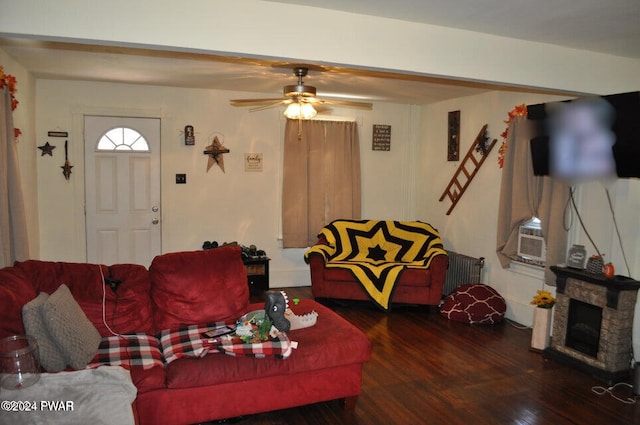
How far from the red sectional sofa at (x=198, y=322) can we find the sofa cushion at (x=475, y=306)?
6.55 ft

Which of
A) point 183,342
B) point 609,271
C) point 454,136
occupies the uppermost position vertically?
point 454,136

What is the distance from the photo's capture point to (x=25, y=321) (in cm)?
236

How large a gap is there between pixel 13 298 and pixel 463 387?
2.84 meters

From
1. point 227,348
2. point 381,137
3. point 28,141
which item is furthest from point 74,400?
point 381,137

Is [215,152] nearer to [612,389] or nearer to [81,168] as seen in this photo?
[81,168]

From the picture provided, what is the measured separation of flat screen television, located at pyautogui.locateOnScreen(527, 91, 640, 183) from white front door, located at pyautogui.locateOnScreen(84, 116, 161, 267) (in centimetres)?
400

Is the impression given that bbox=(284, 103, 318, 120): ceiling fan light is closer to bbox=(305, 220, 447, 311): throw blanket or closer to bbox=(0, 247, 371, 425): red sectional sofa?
bbox=(0, 247, 371, 425): red sectional sofa

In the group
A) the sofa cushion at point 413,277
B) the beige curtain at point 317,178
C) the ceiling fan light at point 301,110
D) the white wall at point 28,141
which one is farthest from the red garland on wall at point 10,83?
the sofa cushion at point 413,277

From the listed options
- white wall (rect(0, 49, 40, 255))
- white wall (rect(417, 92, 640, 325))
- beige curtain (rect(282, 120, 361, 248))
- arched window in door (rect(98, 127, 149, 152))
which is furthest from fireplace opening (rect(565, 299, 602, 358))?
white wall (rect(0, 49, 40, 255))

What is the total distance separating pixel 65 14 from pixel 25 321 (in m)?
1.51

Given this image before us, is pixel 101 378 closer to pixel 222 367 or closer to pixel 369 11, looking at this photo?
pixel 222 367

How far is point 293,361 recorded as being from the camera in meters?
2.71

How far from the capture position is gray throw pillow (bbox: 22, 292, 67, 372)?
234cm

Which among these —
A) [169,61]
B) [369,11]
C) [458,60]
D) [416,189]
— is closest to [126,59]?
[169,61]
